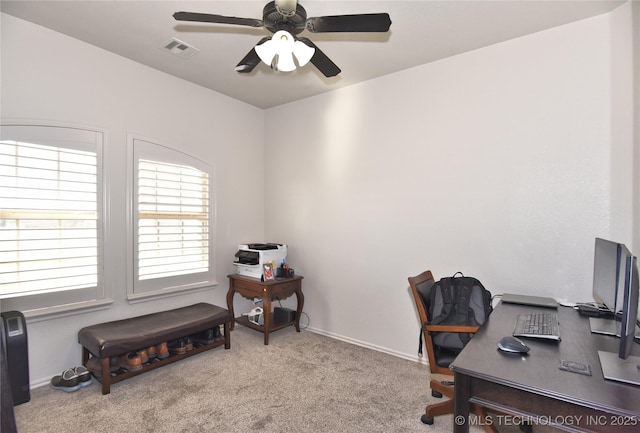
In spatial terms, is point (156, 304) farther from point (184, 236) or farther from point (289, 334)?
point (289, 334)

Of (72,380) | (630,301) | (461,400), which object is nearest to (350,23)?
(630,301)

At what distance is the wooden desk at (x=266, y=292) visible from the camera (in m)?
3.55

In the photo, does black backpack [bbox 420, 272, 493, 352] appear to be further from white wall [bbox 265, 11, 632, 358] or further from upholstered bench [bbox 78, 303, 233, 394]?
upholstered bench [bbox 78, 303, 233, 394]

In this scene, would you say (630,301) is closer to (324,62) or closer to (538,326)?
(538,326)

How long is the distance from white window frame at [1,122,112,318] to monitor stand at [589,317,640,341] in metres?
3.62

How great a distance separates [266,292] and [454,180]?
2218mm

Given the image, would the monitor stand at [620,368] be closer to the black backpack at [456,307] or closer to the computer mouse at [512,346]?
the computer mouse at [512,346]

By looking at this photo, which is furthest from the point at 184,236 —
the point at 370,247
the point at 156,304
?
the point at 370,247

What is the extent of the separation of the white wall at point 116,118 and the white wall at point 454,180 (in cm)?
71

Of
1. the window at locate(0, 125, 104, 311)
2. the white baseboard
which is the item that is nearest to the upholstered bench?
the window at locate(0, 125, 104, 311)

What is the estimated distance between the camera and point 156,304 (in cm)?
337

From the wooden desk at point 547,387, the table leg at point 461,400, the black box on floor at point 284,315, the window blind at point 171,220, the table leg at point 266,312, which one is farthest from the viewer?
the black box on floor at point 284,315

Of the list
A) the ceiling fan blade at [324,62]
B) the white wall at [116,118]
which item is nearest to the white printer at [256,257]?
the white wall at [116,118]

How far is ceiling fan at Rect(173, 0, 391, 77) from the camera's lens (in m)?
1.80
